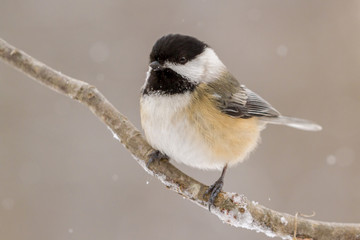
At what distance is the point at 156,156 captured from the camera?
8.75ft

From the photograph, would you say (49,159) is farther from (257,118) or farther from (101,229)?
(257,118)

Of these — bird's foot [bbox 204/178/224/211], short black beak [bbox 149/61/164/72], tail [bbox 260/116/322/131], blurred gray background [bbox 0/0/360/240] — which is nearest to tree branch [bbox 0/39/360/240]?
bird's foot [bbox 204/178/224/211]

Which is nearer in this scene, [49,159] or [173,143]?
[173,143]

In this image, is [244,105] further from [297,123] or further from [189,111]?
[189,111]

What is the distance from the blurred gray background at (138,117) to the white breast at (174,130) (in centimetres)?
277

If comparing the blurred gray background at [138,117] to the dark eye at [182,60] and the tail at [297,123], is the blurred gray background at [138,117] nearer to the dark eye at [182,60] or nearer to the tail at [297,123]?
the tail at [297,123]

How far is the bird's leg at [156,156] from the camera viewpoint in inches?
104

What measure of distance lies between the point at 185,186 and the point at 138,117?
3150mm

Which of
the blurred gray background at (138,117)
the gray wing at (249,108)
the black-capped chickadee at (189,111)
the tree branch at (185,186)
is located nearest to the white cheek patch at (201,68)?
the black-capped chickadee at (189,111)

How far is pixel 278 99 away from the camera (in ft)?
18.7

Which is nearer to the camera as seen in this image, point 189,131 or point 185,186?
point 185,186

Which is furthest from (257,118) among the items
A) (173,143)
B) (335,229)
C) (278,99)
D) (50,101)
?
(50,101)

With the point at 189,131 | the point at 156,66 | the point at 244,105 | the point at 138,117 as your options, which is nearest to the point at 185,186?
the point at 189,131

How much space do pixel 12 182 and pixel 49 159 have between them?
0.53 m
